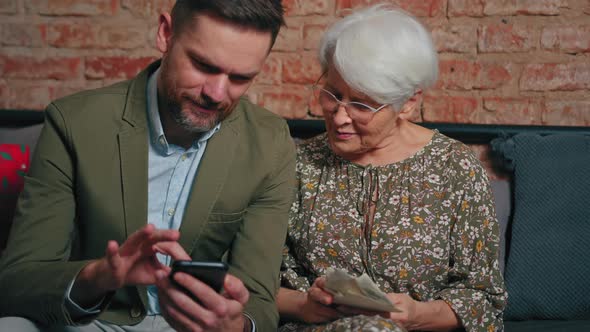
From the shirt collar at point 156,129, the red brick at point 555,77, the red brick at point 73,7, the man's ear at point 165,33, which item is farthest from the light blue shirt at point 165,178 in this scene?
the red brick at point 555,77

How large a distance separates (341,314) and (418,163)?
50 centimetres

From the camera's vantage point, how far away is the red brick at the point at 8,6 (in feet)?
9.04

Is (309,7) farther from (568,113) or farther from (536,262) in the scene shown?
(536,262)

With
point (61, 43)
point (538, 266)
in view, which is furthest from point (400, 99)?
point (61, 43)

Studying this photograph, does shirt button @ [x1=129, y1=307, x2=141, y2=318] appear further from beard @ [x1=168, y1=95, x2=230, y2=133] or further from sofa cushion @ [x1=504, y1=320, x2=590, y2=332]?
sofa cushion @ [x1=504, y1=320, x2=590, y2=332]

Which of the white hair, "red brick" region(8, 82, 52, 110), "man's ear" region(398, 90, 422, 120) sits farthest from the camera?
"red brick" region(8, 82, 52, 110)

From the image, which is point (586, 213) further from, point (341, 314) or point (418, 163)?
point (341, 314)

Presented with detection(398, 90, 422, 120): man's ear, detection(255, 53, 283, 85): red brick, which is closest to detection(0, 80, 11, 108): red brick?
detection(255, 53, 283, 85): red brick

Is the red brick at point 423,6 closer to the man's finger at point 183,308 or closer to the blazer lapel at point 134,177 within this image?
the blazer lapel at point 134,177

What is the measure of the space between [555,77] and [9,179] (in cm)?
182

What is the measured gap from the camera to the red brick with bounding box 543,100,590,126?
2584 millimetres

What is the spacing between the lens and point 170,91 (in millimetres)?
1805

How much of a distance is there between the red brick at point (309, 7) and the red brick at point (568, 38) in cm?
74

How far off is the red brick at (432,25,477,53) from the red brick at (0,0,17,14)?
4.94 ft
